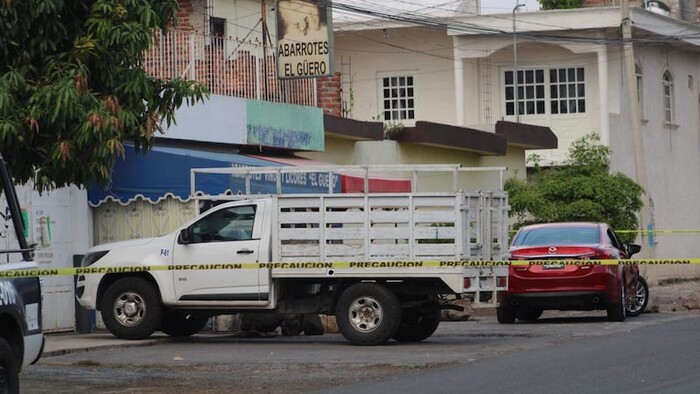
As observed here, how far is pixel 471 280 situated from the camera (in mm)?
17875

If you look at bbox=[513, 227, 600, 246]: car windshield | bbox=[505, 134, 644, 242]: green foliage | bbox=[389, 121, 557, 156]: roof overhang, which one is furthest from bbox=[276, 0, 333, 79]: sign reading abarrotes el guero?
bbox=[505, 134, 644, 242]: green foliage

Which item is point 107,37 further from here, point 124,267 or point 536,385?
point 124,267

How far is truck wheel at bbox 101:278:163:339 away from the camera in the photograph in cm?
1884

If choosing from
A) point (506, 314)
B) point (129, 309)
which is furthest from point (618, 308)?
point (129, 309)

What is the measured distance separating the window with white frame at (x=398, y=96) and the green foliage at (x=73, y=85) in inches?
1169

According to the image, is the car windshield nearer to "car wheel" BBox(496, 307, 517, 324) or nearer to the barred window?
"car wheel" BBox(496, 307, 517, 324)

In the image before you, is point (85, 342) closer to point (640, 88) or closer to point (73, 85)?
point (73, 85)

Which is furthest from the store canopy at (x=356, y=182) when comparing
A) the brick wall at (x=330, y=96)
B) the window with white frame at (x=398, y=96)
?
the window with white frame at (x=398, y=96)

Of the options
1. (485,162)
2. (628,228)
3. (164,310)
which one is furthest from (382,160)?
(164,310)

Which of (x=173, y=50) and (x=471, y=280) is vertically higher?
(x=173, y=50)

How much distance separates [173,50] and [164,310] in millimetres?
7060

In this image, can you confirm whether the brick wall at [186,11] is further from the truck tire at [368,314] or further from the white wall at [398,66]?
the white wall at [398,66]

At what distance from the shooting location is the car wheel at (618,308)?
70.0 feet

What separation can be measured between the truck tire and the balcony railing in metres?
7.35
